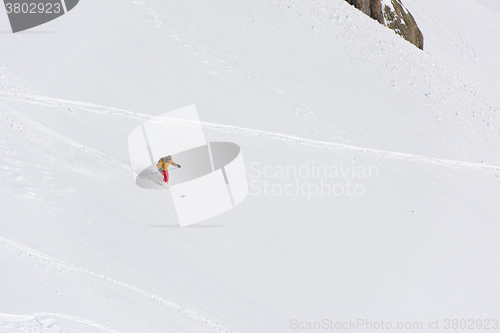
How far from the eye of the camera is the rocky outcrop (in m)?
16.8

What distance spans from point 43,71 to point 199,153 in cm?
396

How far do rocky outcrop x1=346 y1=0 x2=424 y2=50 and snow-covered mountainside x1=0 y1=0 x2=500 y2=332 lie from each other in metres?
1.34

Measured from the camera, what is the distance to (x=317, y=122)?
12016mm

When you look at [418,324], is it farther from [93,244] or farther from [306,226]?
[93,244]

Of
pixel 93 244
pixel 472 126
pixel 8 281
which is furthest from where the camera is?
pixel 472 126

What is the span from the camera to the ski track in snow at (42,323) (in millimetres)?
5719

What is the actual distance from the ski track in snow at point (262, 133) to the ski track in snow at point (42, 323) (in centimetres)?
518

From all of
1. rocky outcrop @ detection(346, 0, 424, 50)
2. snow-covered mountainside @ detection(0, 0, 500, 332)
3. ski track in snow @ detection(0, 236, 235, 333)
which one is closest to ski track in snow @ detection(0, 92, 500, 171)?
snow-covered mountainside @ detection(0, 0, 500, 332)

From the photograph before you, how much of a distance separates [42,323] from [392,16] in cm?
1546

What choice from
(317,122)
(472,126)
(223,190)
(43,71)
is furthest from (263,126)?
(472,126)

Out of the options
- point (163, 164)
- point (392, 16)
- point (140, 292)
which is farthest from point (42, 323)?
point (392, 16)

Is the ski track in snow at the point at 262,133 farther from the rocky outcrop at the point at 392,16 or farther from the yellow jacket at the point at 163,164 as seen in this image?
the rocky outcrop at the point at 392,16

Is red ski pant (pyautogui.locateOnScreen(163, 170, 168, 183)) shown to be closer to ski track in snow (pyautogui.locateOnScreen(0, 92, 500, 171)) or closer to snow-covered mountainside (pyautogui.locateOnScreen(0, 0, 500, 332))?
snow-covered mountainside (pyautogui.locateOnScreen(0, 0, 500, 332))

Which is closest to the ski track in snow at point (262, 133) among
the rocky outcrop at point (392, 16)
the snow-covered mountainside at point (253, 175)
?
the snow-covered mountainside at point (253, 175)
